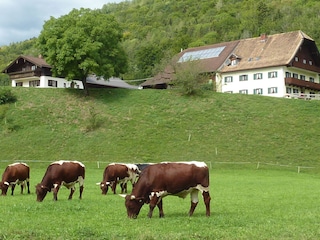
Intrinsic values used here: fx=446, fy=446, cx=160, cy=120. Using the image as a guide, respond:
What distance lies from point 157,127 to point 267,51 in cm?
3292

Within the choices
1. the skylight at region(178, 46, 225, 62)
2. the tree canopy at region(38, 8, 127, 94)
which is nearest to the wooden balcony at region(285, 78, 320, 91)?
the skylight at region(178, 46, 225, 62)

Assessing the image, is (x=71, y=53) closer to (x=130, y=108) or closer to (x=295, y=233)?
(x=130, y=108)

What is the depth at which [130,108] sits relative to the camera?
60.0 metres

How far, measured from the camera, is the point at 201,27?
159 meters

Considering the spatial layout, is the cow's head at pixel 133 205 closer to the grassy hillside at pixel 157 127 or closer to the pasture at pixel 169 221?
the pasture at pixel 169 221

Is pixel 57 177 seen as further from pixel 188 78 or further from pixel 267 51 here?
pixel 267 51

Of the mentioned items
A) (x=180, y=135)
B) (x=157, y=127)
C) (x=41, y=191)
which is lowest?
(x=41, y=191)

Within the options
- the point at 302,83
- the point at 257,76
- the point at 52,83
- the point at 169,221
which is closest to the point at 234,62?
the point at 257,76

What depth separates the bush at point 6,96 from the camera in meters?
59.6

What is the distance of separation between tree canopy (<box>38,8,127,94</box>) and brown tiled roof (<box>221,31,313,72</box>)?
24.7 metres

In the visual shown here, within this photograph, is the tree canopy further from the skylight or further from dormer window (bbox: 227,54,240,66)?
the skylight

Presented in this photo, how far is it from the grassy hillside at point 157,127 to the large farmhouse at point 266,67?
11204 millimetres

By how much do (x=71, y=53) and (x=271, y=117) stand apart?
27229mm

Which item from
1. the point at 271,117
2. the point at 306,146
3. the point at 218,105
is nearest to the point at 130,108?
the point at 218,105
